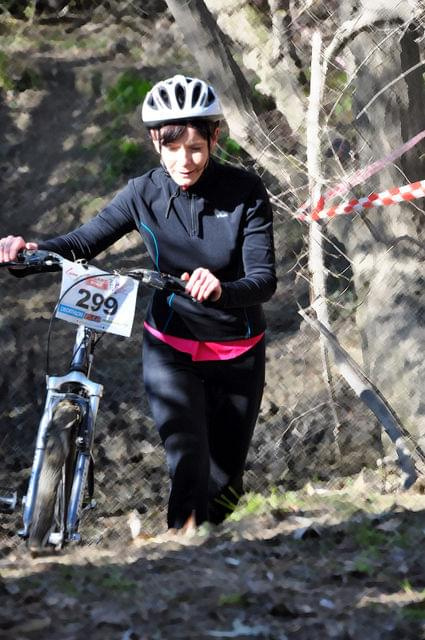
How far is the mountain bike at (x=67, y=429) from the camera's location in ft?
16.6

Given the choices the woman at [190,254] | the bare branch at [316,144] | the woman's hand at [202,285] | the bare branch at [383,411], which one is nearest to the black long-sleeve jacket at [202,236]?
the woman at [190,254]

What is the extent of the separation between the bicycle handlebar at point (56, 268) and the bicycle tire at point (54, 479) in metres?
0.55

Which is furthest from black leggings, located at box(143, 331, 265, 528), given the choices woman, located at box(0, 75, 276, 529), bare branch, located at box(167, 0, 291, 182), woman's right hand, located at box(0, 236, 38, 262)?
bare branch, located at box(167, 0, 291, 182)

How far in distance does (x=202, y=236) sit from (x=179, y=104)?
538 millimetres

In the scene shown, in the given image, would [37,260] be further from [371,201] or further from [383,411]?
[371,201]

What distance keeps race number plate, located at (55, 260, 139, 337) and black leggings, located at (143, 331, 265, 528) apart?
11.5 inches

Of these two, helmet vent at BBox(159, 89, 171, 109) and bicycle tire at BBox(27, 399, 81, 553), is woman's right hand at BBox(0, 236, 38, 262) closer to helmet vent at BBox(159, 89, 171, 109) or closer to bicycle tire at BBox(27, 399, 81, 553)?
bicycle tire at BBox(27, 399, 81, 553)

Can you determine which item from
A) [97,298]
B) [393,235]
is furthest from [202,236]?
[393,235]

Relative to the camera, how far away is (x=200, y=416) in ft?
17.6

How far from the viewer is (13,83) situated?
51.2ft

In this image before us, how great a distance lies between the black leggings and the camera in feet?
17.4

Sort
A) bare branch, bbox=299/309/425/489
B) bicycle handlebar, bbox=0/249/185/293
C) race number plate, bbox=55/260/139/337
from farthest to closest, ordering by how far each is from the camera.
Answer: bare branch, bbox=299/309/425/489 → race number plate, bbox=55/260/139/337 → bicycle handlebar, bbox=0/249/185/293

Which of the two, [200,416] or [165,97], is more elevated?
[165,97]

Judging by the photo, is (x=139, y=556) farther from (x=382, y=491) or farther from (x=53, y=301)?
(x=53, y=301)
